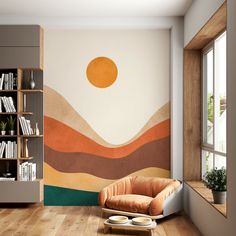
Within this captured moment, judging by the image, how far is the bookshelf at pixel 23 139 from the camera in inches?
269

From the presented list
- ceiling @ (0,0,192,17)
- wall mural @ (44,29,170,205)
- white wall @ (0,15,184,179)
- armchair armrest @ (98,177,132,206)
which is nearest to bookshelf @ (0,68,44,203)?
wall mural @ (44,29,170,205)

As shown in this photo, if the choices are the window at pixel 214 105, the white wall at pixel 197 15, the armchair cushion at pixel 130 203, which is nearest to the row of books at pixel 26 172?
the armchair cushion at pixel 130 203

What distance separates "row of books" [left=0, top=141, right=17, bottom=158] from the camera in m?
6.89

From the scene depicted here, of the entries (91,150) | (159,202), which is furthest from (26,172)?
(159,202)

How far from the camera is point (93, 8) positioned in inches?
255

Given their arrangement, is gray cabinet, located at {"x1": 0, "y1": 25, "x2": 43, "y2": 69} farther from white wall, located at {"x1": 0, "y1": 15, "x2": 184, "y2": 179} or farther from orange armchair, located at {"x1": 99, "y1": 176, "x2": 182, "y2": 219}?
orange armchair, located at {"x1": 99, "y1": 176, "x2": 182, "y2": 219}

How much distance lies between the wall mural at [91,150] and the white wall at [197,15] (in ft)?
4.02

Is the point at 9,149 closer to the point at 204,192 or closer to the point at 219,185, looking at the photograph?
the point at 204,192

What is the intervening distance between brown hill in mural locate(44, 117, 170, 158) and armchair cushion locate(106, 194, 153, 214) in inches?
40.1

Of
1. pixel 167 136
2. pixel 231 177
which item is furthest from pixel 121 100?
pixel 231 177

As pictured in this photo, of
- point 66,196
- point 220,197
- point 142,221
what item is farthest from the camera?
point 66,196

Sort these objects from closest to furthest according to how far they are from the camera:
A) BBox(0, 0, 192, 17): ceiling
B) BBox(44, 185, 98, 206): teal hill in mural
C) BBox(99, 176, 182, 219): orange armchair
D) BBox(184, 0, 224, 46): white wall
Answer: BBox(184, 0, 224, 46): white wall < BBox(99, 176, 182, 219): orange armchair < BBox(0, 0, 192, 17): ceiling < BBox(44, 185, 98, 206): teal hill in mural

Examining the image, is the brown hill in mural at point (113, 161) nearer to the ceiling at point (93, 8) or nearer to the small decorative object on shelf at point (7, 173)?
the small decorative object on shelf at point (7, 173)

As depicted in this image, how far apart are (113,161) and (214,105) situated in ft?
6.29
